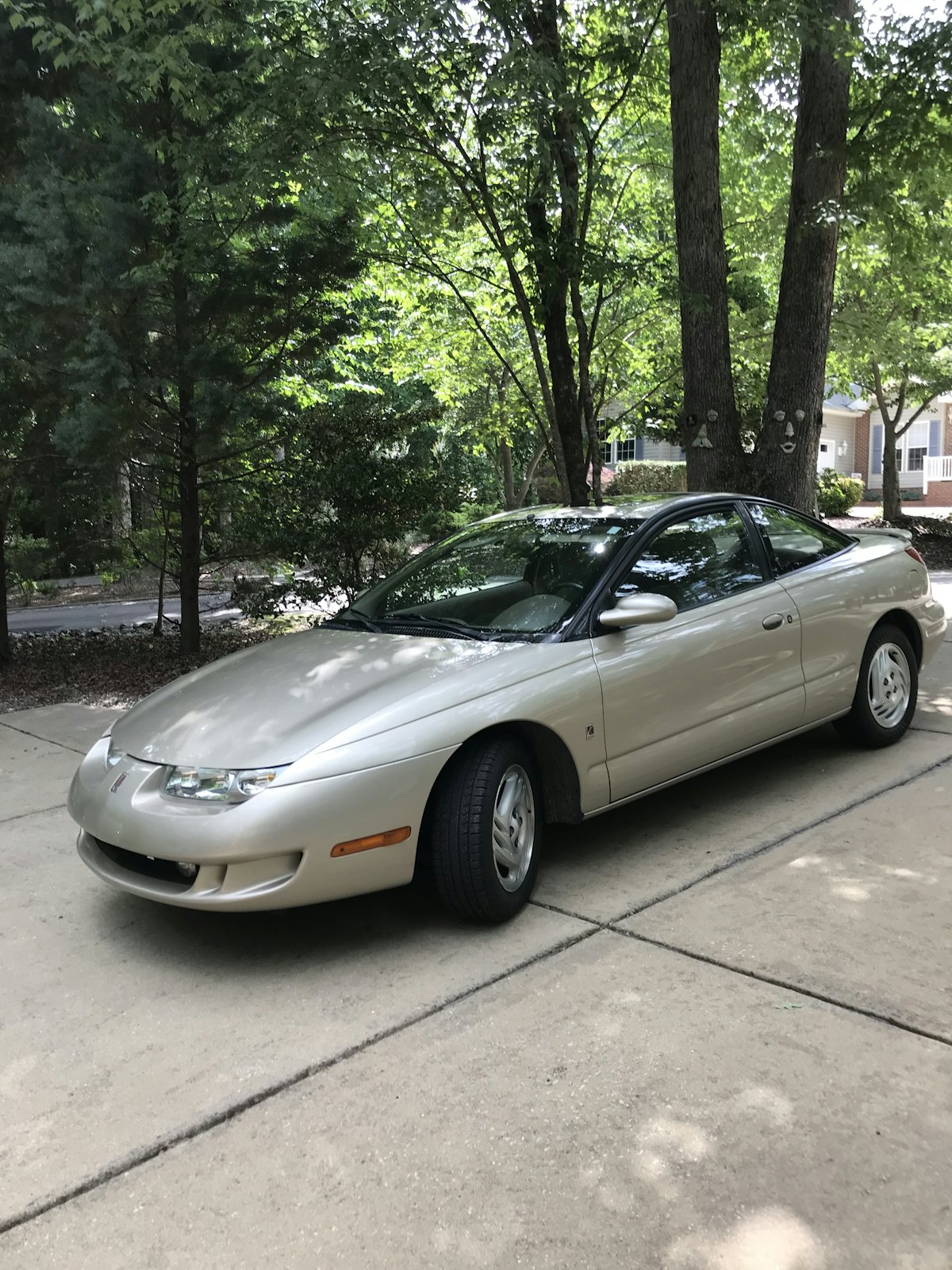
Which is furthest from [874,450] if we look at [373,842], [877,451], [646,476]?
[373,842]

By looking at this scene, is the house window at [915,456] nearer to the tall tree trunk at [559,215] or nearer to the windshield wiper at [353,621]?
the tall tree trunk at [559,215]

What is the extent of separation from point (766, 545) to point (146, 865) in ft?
10.6

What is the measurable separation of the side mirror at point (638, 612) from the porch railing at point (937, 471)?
40588 mm

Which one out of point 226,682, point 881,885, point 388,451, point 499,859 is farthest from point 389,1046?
point 388,451

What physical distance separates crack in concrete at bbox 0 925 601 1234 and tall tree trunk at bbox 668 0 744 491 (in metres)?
5.53

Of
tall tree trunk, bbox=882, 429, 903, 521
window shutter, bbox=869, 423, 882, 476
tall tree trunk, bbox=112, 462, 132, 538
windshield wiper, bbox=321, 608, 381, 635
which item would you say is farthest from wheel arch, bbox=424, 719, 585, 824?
window shutter, bbox=869, 423, 882, 476

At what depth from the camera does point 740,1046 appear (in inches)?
114

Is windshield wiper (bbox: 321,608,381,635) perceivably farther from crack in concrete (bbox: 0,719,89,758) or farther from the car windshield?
crack in concrete (bbox: 0,719,89,758)

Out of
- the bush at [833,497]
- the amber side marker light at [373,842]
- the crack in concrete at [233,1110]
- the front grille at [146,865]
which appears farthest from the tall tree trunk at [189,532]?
the bush at [833,497]

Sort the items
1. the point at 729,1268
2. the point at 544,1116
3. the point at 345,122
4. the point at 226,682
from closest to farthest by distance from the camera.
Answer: the point at 729,1268 → the point at 544,1116 → the point at 226,682 → the point at 345,122

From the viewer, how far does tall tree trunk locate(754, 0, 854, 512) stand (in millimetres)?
8188

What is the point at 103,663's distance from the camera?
9961 mm

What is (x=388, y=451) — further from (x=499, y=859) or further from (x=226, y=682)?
(x=499, y=859)

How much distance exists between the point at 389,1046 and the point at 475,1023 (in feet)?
0.85
